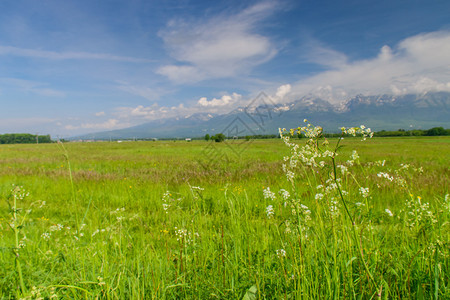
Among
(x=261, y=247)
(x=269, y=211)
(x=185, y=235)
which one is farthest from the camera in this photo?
(x=261, y=247)

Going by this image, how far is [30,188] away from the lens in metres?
8.13

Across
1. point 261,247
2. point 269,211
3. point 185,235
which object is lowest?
point 261,247

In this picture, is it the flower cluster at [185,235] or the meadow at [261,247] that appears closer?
the meadow at [261,247]

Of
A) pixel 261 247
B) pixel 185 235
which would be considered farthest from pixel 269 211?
pixel 261 247

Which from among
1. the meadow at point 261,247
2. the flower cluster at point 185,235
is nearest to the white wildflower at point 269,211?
the meadow at point 261,247

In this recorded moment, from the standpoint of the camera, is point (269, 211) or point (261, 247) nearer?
point (269, 211)

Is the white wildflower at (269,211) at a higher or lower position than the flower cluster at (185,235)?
higher

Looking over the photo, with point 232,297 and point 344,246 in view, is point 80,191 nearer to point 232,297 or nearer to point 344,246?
point 232,297

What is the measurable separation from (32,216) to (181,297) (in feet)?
19.4

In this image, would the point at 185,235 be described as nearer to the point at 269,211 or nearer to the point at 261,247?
the point at 269,211

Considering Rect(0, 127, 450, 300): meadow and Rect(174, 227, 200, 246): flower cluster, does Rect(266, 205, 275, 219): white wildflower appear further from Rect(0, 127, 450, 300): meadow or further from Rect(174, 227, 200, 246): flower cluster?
Rect(174, 227, 200, 246): flower cluster

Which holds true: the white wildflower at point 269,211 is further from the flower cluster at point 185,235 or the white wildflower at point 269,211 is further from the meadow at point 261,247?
the flower cluster at point 185,235

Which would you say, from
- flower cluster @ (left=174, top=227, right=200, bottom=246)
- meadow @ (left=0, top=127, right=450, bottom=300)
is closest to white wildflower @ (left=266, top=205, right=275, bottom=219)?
meadow @ (left=0, top=127, right=450, bottom=300)

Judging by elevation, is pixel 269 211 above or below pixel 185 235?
above
